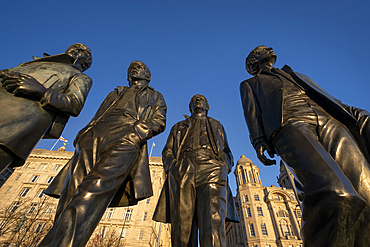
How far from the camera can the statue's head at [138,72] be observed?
14.2ft

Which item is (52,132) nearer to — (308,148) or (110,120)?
(110,120)

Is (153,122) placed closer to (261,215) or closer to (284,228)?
(261,215)

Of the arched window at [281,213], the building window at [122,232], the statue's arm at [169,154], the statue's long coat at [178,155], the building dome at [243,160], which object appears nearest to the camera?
the statue's long coat at [178,155]

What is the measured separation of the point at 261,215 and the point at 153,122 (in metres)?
51.0

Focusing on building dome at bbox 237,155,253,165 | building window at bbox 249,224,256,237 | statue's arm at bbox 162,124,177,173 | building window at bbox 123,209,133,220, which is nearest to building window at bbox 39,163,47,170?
building window at bbox 123,209,133,220

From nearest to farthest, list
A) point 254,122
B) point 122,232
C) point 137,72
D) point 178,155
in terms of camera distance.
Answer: point 254,122 → point 178,155 → point 137,72 → point 122,232

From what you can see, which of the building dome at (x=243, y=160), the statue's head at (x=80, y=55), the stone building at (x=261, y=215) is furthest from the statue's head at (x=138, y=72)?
the building dome at (x=243, y=160)

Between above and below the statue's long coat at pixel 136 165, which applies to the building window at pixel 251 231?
above

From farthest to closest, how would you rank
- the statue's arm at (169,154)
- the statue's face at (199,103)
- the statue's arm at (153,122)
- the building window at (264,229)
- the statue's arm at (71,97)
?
the building window at (264,229), the statue's face at (199,103), the statue's arm at (169,154), the statue's arm at (153,122), the statue's arm at (71,97)

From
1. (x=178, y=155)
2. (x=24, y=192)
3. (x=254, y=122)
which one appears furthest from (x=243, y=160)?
(x=254, y=122)

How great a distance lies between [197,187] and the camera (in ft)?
11.5

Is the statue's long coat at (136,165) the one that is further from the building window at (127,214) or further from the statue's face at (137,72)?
the building window at (127,214)

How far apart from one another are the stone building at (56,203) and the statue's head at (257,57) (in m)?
28.2

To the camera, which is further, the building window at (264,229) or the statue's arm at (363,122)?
the building window at (264,229)
